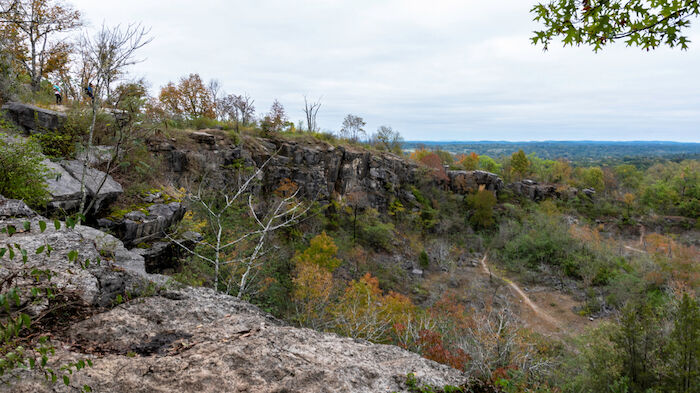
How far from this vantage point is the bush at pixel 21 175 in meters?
6.53

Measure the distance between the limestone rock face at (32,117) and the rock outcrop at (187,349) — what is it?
8196 mm

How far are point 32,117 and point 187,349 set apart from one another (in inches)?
488

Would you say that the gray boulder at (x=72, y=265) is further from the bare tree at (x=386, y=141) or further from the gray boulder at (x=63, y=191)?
the bare tree at (x=386, y=141)

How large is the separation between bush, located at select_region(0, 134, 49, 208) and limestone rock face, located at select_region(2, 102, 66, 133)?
4.66 meters

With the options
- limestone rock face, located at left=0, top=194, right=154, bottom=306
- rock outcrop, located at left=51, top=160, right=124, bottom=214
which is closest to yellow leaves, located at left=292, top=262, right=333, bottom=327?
rock outcrop, located at left=51, top=160, right=124, bottom=214

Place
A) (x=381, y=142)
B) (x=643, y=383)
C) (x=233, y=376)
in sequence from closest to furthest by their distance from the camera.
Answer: (x=233, y=376) < (x=643, y=383) < (x=381, y=142)

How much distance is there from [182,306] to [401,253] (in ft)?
102

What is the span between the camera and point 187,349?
11.7ft

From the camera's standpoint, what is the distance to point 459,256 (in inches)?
1442

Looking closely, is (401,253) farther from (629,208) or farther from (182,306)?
(629,208)

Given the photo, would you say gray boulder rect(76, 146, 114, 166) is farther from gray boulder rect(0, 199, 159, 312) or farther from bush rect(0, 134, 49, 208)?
gray boulder rect(0, 199, 159, 312)

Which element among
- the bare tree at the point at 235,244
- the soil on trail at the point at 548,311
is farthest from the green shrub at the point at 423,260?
the bare tree at the point at 235,244

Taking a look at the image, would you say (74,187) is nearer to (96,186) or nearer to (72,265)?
(96,186)

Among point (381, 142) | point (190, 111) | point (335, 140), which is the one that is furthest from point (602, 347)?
point (381, 142)
